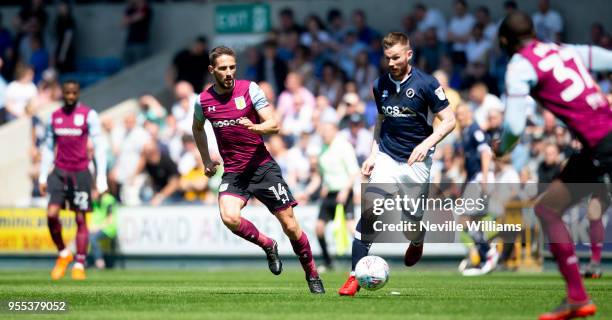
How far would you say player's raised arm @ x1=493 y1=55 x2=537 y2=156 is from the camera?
8.93 metres

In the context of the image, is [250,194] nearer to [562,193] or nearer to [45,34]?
[562,193]

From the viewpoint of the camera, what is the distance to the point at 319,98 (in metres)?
23.1

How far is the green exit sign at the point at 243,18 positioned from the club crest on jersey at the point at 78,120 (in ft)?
34.0

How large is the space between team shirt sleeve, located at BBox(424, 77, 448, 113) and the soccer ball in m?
1.66

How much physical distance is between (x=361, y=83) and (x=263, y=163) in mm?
11345

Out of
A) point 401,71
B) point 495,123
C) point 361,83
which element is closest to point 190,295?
point 401,71

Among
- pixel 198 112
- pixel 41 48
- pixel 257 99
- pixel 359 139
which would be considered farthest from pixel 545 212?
pixel 41 48

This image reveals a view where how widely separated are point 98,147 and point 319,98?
6.34 m

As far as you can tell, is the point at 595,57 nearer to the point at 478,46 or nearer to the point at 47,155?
the point at 47,155

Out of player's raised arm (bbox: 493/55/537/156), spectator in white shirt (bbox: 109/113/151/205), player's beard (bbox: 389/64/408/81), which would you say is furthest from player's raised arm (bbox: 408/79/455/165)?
spectator in white shirt (bbox: 109/113/151/205)

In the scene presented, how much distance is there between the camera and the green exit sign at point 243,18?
90.3ft

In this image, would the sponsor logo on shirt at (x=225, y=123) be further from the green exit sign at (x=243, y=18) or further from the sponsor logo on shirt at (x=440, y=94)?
the green exit sign at (x=243, y=18)

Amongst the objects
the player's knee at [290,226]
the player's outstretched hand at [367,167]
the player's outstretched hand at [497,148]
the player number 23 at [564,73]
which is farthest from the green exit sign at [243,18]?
the player number 23 at [564,73]

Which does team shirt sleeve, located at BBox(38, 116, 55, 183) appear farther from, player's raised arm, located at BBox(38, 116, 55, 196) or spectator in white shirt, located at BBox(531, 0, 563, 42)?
spectator in white shirt, located at BBox(531, 0, 563, 42)
